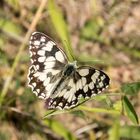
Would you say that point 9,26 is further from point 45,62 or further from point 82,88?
point 82,88

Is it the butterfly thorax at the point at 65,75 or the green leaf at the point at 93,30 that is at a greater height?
the green leaf at the point at 93,30

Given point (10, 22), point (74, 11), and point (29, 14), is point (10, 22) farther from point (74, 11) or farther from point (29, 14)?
point (74, 11)

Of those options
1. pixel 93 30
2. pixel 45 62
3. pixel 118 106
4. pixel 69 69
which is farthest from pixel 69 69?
pixel 93 30

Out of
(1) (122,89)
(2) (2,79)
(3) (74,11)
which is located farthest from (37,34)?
(3) (74,11)

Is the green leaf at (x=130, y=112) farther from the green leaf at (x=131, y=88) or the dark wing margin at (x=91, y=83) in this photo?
the dark wing margin at (x=91, y=83)

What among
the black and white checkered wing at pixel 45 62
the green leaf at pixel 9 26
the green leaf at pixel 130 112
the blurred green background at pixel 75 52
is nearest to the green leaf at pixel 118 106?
the green leaf at pixel 130 112

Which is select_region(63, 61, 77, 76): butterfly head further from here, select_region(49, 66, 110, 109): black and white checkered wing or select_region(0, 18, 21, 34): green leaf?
select_region(0, 18, 21, 34): green leaf

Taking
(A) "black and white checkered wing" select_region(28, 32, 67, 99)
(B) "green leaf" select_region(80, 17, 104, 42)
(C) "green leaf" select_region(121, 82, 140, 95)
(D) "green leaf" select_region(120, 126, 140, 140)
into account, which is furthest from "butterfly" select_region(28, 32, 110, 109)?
(B) "green leaf" select_region(80, 17, 104, 42)
